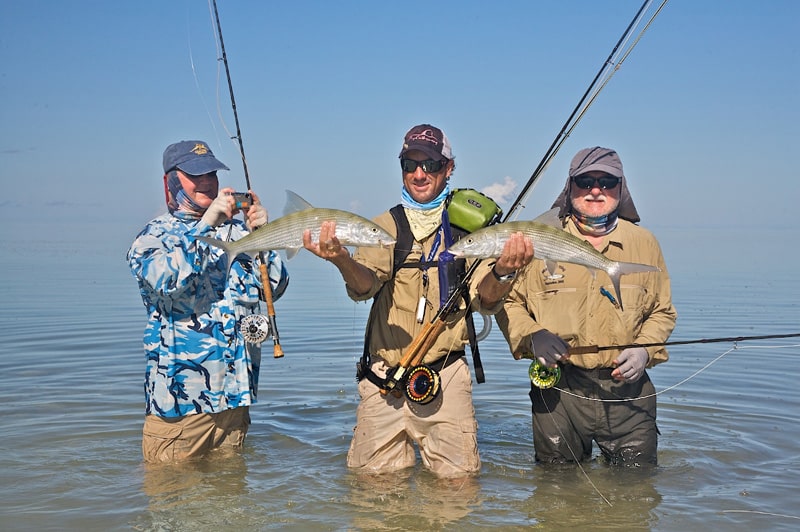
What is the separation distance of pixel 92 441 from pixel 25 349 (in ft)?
19.0

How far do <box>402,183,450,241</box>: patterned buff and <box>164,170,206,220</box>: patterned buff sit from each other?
1670mm

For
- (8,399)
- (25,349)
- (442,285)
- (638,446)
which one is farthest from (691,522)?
(25,349)

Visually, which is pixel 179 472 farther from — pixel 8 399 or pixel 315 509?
pixel 8 399

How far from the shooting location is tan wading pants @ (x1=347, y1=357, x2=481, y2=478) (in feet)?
19.0

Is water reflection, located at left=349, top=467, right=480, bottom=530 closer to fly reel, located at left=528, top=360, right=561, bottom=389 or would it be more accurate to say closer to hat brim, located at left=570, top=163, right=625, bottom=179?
fly reel, located at left=528, top=360, right=561, bottom=389

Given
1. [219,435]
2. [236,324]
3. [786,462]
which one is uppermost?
[236,324]

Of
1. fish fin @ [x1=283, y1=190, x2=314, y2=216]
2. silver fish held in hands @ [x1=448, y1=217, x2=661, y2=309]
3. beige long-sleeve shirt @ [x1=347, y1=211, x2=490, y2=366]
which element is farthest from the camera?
beige long-sleeve shirt @ [x1=347, y1=211, x2=490, y2=366]

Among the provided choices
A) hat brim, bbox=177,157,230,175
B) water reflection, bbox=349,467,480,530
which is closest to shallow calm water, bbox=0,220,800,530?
water reflection, bbox=349,467,480,530

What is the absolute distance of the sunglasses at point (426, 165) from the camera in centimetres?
565

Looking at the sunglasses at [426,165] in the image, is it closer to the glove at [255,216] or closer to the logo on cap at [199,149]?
the glove at [255,216]

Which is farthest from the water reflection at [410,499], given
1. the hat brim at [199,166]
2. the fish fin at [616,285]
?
the hat brim at [199,166]

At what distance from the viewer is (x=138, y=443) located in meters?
7.79

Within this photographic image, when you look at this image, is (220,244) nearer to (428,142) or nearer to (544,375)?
(428,142)

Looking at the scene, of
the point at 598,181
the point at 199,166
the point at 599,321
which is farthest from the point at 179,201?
the point at 599,321
